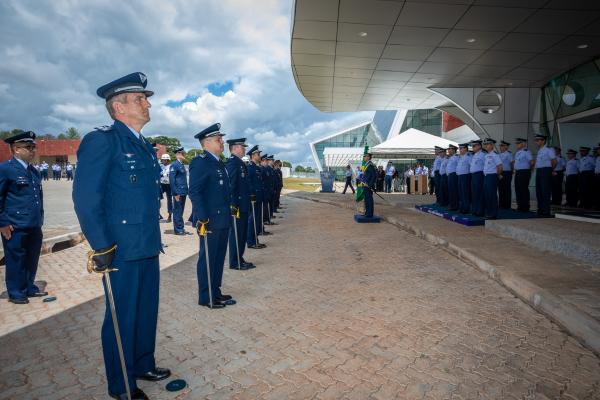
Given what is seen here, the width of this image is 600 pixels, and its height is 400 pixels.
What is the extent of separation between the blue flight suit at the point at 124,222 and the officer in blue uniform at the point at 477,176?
9.18m

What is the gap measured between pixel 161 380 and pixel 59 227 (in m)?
8.12

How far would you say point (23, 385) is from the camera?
2.60m

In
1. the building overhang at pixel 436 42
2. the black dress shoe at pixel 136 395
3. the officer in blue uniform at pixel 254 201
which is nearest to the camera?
Answer: the black dress shoe at pixel 136 395

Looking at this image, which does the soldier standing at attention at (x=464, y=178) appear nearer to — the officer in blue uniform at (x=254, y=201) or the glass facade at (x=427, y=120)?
the officer in blue uniform at (x=254, y=201)

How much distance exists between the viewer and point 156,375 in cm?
268

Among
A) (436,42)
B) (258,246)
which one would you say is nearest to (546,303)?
(258,246)

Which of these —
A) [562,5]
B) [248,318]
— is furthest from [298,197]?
[248,318]

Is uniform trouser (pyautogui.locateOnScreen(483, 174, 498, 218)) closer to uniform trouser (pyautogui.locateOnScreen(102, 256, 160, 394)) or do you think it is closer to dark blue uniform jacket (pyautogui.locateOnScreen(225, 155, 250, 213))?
dark blue uniform jacket (pyautogui.locateOnScreen(225, 155, 250, 213))

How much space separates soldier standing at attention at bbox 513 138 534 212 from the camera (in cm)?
920

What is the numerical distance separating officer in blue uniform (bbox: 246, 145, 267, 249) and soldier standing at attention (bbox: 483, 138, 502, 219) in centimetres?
603

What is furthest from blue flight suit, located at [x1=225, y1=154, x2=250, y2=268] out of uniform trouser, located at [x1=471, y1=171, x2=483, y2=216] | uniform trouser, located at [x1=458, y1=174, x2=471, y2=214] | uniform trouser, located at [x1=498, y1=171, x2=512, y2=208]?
uniform trouser, located at [x1=498, y1=171, x2=512, y2=208]

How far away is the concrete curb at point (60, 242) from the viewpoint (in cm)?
697

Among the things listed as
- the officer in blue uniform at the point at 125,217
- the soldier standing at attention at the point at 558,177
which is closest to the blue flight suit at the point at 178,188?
the officer in blue uniform at the point at 125,217

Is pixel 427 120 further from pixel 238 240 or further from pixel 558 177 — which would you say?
pixel 238 240
